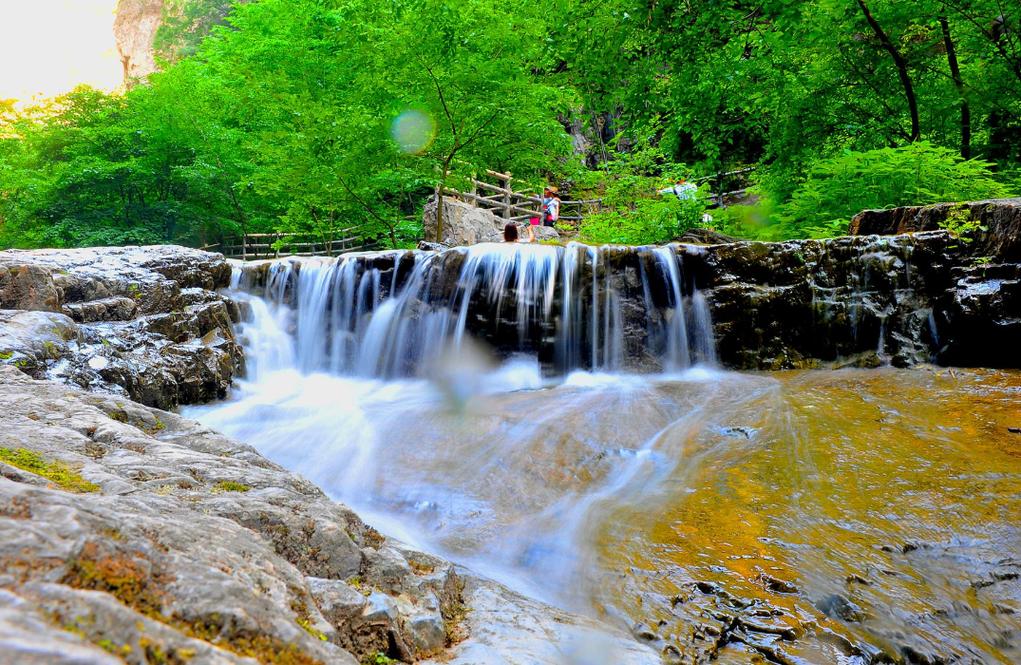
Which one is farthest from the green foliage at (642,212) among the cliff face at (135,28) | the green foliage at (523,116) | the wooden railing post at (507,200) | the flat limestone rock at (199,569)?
the cliff face at (135,28)

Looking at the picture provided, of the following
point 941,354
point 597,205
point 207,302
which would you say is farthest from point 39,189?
point 941,354

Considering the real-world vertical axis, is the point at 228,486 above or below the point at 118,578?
below

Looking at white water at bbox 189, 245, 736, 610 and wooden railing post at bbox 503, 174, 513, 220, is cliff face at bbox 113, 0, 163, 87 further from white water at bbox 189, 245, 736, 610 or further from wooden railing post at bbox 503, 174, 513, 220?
white water at bbox 189, 245, 736, 610

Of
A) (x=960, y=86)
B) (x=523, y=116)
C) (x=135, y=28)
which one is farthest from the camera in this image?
(x=135, y=28)

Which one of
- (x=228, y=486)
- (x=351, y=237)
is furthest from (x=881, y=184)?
(x=351, y=237)

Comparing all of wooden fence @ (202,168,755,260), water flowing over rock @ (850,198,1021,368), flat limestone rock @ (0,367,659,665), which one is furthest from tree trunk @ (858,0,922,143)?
wooden fence @ (202,168,755,260)

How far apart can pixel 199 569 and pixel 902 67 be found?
11811 millimetres

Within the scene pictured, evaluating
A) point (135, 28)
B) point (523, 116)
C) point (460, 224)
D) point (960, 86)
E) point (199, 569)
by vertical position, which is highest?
point (135, 28)

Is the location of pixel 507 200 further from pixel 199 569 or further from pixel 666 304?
pixel 199 569

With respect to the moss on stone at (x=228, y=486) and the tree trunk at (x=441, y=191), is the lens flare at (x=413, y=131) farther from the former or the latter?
the moss on stone at (x=228, y=486)

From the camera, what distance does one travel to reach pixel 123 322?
6.84 m

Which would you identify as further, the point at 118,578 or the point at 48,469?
the point at 48,469

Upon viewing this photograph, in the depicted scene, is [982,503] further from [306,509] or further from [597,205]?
[597,205]

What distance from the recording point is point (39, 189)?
1872cm
